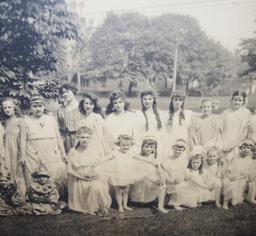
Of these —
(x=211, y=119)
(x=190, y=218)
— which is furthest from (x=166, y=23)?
(x=190, y=218)

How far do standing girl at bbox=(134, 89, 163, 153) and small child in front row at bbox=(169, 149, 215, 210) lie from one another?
46 cm

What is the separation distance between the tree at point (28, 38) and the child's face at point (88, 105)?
549mm

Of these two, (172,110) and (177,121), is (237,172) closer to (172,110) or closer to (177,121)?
(177,121)

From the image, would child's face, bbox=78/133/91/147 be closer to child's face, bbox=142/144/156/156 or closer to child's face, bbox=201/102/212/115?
child's face, bbox=142/144/156/156

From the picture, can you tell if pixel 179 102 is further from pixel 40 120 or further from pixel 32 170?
pixel 32 170

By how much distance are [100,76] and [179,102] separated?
95cm

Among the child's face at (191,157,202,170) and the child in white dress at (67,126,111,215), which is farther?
the child's face at (191,157,202,170)

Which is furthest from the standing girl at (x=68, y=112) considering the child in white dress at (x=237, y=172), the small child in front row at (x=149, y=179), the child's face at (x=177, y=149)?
the child in white dress at (x=237, y=172)

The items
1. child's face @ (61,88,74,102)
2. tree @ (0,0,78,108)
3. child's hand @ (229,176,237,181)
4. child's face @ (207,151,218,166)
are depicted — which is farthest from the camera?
child's hand @ (229,176,237,181)

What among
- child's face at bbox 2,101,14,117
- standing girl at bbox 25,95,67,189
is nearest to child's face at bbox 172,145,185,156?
standing girl at bbox 25,95,67,189

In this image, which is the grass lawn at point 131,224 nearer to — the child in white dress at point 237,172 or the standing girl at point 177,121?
the child in white dress at point 237,172

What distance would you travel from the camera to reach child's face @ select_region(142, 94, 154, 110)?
423cm

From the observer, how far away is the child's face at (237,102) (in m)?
4.39

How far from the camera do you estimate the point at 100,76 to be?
423 centimetres
